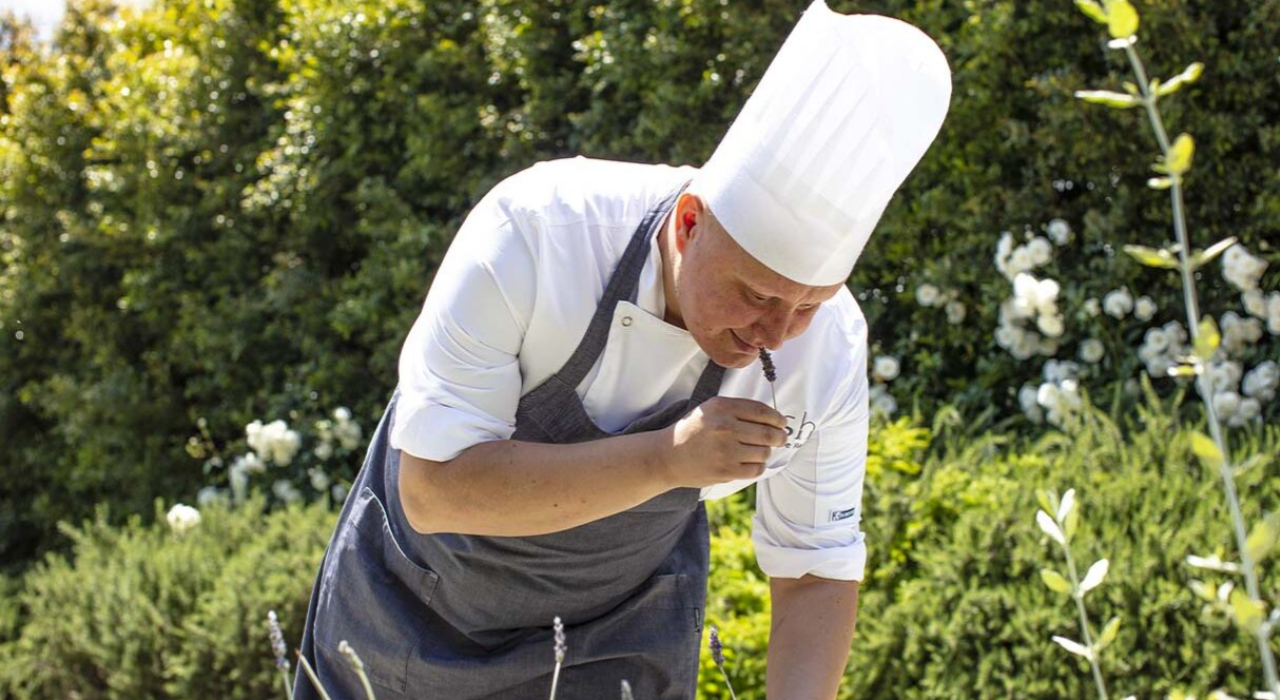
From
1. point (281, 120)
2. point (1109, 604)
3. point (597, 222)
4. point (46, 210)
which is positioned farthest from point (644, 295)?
point (46, 210)

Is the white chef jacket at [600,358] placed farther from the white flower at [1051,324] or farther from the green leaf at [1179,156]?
the white flower at [1051,324]

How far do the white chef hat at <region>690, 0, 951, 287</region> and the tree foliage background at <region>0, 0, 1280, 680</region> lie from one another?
2.54 meters

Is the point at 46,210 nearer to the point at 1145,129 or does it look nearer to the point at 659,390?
the point at 1145,129

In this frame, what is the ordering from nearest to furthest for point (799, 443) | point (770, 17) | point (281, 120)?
point (799, 443), point (770, 17), point (281, 120)

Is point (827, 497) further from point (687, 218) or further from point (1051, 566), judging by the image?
point (1051, 566)

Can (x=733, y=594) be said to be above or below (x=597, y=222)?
below

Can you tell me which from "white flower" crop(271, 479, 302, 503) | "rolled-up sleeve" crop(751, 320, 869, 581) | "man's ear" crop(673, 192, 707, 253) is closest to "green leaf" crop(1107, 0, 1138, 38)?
"man's ear" crop(673, 192, 707, 253)

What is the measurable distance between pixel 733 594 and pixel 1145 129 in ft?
5.54

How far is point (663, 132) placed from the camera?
4.71 m

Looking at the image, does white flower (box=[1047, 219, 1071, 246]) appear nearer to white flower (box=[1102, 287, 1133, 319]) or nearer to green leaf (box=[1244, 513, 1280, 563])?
white flower (box=[1102, 287, 1133, 319])

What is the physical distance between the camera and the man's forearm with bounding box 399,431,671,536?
1.77 meters

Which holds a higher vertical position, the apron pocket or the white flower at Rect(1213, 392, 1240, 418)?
the apron pocket

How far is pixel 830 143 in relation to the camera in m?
1.75

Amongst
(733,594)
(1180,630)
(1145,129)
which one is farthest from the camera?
(1145,129)
